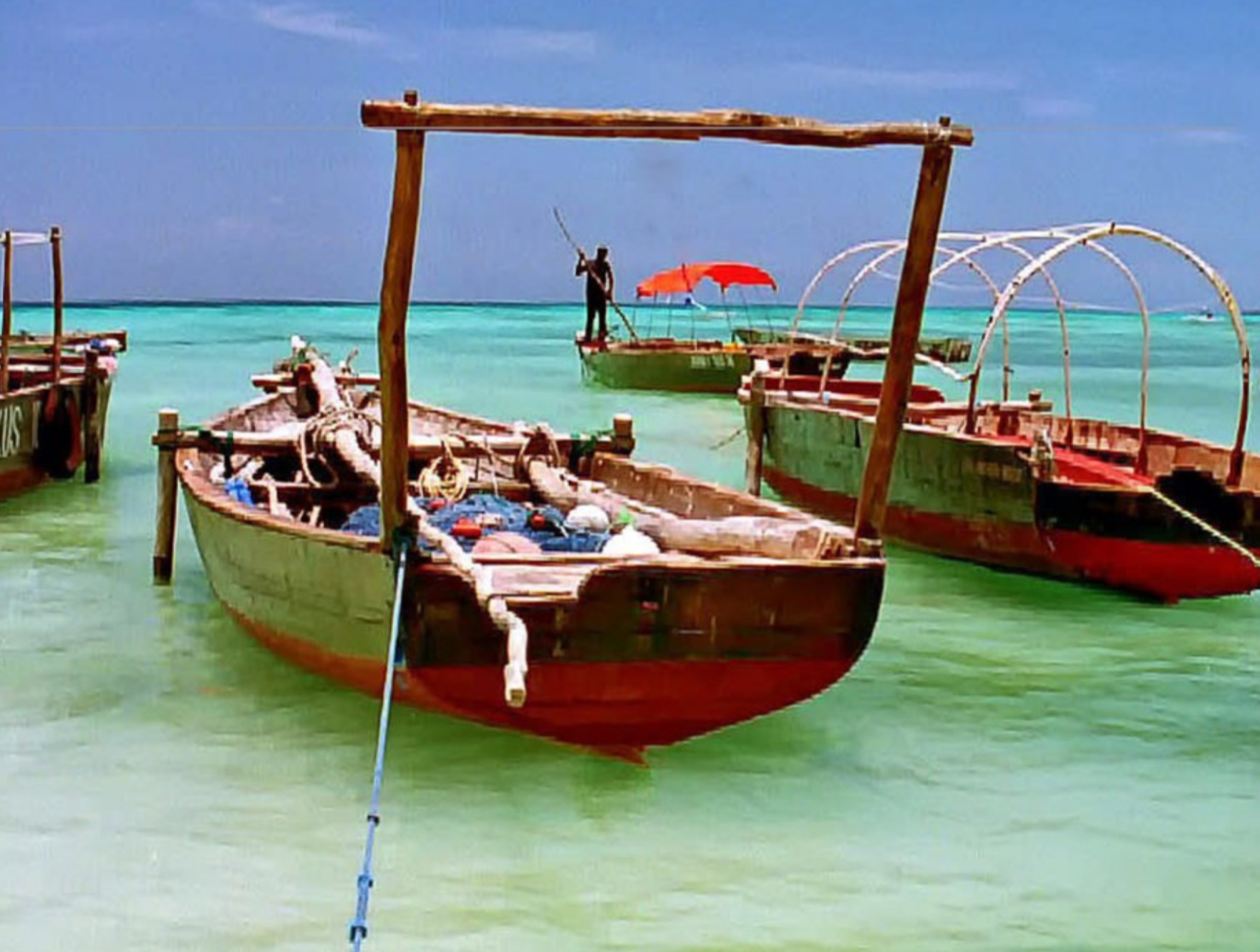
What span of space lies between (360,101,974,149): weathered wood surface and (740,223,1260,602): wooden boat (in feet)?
12.2

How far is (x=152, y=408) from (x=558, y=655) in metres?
21.1

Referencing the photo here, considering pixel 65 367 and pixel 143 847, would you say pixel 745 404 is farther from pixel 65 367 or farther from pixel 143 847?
pixel 143 847

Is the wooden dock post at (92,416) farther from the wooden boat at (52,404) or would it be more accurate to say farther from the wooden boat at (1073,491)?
the wooden boat at (1073,491)

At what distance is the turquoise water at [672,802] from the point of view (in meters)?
5.20

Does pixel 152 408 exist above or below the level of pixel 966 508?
below

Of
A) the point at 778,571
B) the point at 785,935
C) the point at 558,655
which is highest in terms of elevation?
the point at 778,571

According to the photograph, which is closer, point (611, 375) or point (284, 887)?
point (284, 887)

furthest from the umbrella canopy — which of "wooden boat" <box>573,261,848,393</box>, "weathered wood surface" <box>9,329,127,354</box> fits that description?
"weathered wood surface" <box>9,329,127,354</box>

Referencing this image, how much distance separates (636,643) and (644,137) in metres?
1.72

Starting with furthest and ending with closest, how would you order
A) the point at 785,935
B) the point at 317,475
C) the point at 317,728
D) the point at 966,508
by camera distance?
the point at 966,508
the point at 317,475
the point at 317,728
the point at 785,935

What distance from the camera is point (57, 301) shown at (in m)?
12.6

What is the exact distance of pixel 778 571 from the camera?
5.79 meters

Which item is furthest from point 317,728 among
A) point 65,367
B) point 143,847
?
point 65,367

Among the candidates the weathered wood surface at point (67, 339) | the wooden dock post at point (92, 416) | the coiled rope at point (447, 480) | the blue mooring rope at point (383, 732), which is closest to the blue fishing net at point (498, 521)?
the coiled rope at point (447, 480)
